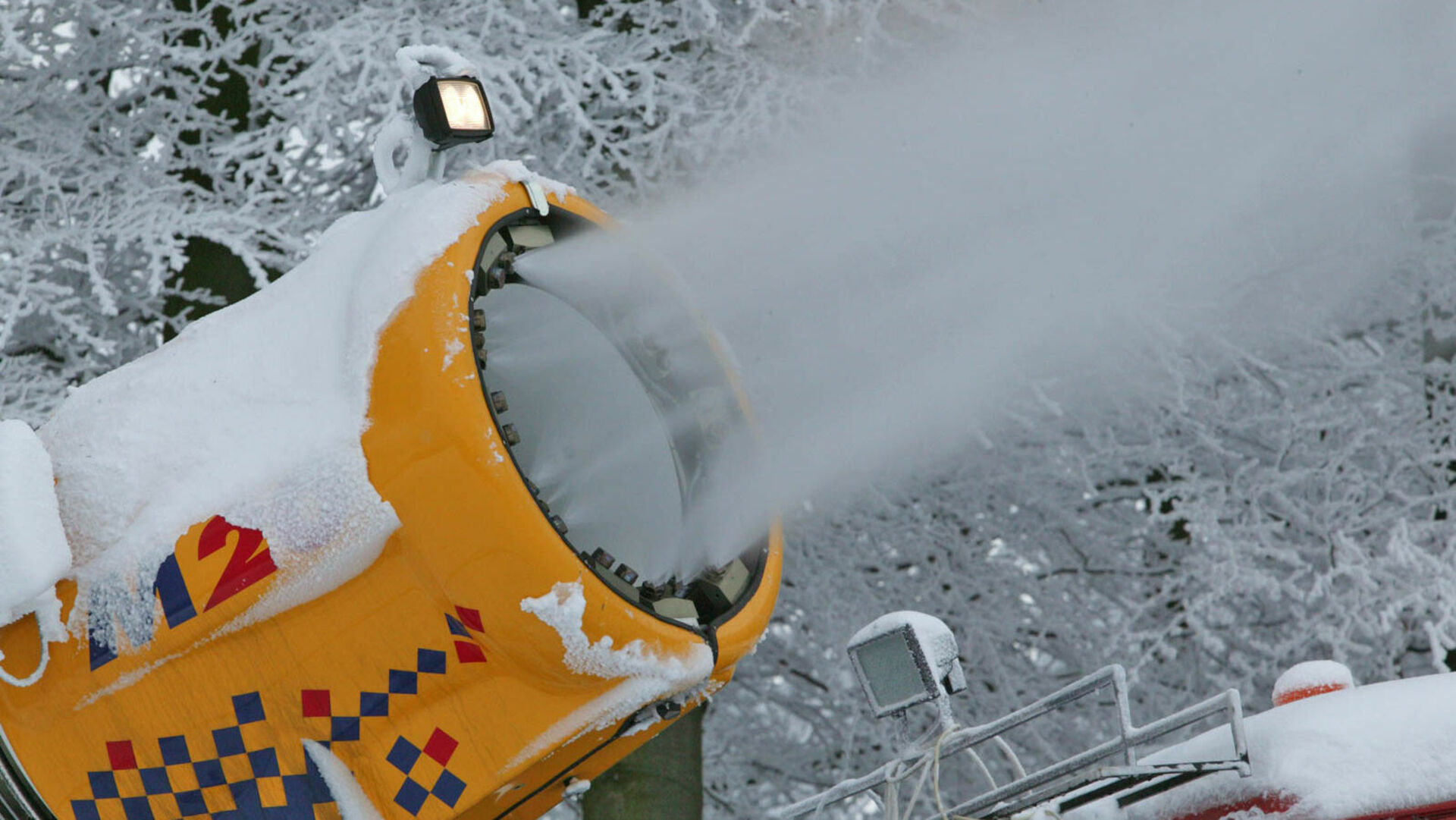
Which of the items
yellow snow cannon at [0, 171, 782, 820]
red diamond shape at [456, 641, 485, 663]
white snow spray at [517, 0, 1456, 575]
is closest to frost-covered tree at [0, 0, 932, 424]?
white snow spray at [517, 0, 1456, 575]

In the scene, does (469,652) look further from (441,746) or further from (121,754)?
(121,754)

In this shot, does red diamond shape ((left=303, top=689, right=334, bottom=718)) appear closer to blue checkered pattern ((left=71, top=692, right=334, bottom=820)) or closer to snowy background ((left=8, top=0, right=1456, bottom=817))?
blue checkered pattern ((left=71, top=692, right=334, bottom=820))

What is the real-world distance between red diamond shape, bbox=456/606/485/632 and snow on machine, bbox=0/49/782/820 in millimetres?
12

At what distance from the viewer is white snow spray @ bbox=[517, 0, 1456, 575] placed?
3.94m

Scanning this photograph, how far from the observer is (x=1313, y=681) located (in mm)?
2836

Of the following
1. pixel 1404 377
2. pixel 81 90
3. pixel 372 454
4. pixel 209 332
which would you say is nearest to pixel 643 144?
pixel 81 90

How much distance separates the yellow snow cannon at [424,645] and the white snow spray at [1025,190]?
1.25m

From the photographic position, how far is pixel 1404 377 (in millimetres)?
5688

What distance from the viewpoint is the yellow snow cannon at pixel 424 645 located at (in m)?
1.91

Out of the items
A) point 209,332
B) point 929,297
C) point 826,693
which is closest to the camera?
point 209,332

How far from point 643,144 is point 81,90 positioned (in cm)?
206

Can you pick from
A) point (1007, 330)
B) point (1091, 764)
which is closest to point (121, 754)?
point (1091, 764)

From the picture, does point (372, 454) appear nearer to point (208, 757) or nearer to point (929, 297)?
point (208, 757)

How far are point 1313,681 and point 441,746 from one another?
65.8 inches
